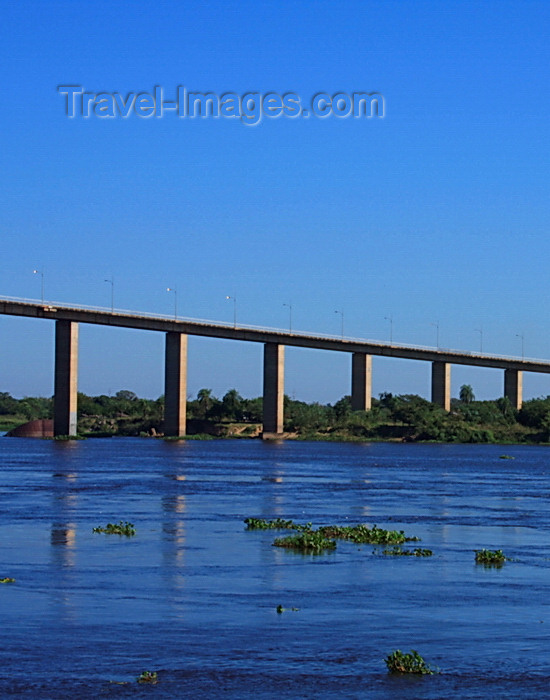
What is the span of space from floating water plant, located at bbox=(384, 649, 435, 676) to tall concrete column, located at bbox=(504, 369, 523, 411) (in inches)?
6487

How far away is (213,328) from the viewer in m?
154

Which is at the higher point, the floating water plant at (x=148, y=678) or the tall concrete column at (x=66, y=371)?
the tall concrete column at (x=66, y=371)

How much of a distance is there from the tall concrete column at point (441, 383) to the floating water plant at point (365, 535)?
139143 mm

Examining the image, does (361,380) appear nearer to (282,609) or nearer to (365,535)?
(365,535)

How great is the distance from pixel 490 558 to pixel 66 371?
11068 cm

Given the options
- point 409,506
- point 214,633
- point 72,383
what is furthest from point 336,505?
point 72,383

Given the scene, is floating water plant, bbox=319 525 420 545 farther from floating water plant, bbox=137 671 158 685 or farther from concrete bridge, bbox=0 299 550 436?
concrete bridge, bbox=0 299 550 436

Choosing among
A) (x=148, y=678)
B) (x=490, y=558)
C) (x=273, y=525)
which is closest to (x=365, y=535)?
(x=273, y=525)

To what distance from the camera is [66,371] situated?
13462 cm

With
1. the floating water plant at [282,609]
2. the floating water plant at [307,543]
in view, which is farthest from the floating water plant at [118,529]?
the floating water plant at [282,609]

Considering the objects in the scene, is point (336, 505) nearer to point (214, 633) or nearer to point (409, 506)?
point (409, 506)

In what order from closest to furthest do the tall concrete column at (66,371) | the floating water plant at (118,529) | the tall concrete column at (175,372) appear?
the floating water plant at (118,529), the tall concrete column at (66,371), the tall concrete column at (175,372)

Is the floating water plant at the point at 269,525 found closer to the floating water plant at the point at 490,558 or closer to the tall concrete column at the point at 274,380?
the floating water plant at the point at 490,558

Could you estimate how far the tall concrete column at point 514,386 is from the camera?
588 ft
